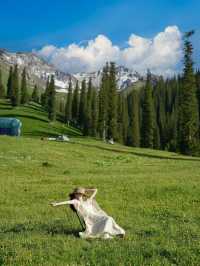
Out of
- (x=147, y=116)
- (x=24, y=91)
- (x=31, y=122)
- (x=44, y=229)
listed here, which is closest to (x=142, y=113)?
(x=147, y=116)

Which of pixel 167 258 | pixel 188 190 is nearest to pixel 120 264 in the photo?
pixel 167 258

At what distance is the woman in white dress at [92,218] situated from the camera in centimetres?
1312

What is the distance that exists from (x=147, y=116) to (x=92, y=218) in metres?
96.8

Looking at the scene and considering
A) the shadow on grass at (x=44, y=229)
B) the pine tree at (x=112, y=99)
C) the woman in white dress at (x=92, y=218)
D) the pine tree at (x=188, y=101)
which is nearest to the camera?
the woman in white dress at (x=92, y=218)

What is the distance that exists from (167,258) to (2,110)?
5054 inches

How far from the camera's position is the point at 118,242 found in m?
12.2

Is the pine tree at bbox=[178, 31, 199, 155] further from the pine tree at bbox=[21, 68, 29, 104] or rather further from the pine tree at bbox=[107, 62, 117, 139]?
the pine tree at bbox=[21, 68, 29, 104]

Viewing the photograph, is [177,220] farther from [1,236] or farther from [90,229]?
[1,236]

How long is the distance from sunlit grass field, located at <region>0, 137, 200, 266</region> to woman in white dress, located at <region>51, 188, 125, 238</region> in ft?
1.47

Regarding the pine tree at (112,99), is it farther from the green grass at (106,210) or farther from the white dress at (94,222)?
the white dress at (94,222)

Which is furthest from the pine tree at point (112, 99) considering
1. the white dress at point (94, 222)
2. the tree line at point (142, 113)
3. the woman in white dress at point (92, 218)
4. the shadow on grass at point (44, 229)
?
the white dress at point (94, 222)

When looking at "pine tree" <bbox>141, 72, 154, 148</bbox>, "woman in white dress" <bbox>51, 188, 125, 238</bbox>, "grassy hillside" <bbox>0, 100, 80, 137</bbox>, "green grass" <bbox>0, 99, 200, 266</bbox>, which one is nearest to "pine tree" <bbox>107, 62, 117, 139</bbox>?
"pine tree" <bbox>141, 72, 154, 148</bbox>

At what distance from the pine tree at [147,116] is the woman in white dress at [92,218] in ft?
307

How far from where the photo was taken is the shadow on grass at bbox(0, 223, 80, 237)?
46.3 feet
